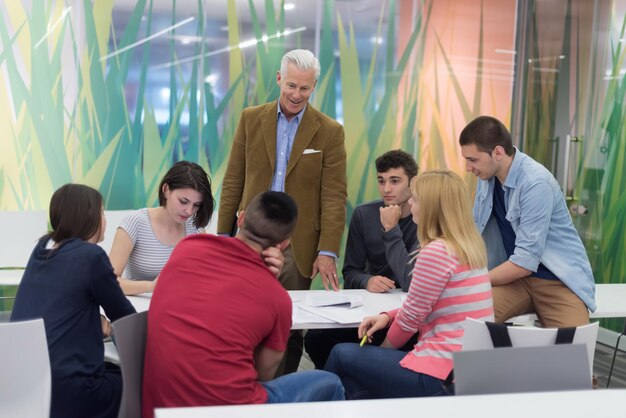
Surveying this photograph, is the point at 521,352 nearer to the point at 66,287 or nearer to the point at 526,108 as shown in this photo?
the point at 66,287

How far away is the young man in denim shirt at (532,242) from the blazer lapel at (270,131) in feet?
3.23

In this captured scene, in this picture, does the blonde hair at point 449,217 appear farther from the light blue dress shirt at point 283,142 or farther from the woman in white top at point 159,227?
the light blue dress shirt at point 283,142

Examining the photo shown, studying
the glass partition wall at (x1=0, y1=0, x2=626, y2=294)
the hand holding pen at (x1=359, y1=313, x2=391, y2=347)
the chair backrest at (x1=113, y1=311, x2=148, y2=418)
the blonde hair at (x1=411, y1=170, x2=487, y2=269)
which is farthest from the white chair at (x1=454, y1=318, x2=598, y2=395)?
the glass partition wall at (x1=0, y1=0, x2=626, y2=294)

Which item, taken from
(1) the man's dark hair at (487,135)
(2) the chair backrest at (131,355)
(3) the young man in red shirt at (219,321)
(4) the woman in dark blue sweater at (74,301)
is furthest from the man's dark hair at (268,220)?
(1) the man's dark hair at (487,135)

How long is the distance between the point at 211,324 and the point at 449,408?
0.72m

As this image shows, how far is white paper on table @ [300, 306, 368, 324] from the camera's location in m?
2.95

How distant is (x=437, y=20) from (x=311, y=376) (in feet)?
13.2

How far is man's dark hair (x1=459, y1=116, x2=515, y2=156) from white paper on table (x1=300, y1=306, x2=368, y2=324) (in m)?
0.92

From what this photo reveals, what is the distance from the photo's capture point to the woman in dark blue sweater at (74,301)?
239 cm

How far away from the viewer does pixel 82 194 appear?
2.52 m

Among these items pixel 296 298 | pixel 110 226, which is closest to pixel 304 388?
pixel 296 298

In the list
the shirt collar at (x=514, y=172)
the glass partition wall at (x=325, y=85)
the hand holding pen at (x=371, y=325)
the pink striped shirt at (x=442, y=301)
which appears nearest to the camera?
the pink striped shirt at (x=442, y=301)

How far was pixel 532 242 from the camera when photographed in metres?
3.30

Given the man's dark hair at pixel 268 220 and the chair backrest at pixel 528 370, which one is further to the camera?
the man's dark hair at pixel 268 220
